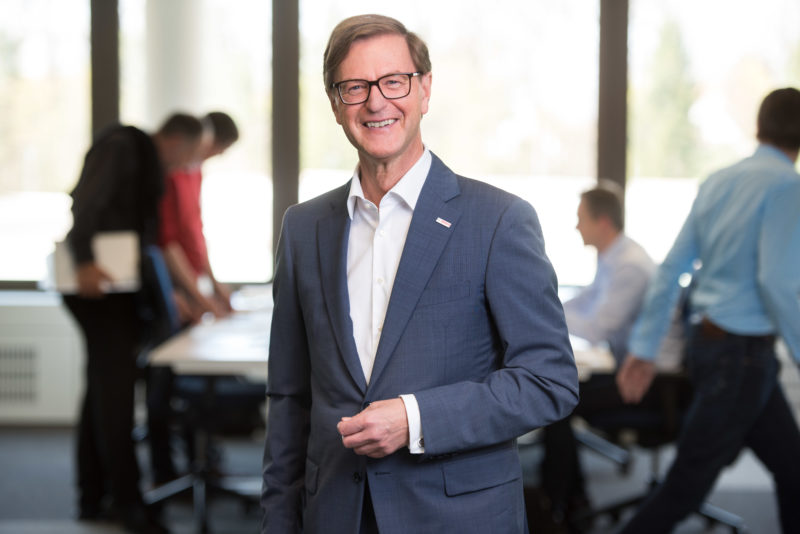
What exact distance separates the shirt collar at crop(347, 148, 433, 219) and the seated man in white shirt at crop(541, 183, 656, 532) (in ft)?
7.71

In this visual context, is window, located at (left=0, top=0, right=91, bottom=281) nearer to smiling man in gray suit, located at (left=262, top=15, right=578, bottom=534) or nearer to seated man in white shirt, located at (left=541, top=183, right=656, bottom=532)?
seated man in white shirt, located at (left=541, top=183, right=656, bottom=532)

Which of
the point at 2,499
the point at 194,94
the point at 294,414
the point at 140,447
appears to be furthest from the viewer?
the point at 194,94

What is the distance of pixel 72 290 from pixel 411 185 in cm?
244

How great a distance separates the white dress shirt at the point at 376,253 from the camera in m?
1.45

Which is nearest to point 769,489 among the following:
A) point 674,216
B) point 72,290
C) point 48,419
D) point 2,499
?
point 674,216

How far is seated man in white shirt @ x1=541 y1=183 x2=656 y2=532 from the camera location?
12.1ft

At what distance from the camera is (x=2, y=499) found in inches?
164

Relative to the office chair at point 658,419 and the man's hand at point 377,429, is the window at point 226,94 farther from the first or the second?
the man's hand at point 377,429

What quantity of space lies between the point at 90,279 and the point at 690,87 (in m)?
3.78

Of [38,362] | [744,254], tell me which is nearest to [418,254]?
[744,254]

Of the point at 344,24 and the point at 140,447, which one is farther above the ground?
the point at 344,24

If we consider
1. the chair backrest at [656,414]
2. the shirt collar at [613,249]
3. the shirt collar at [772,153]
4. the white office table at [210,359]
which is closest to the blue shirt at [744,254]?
the shirt collar at [772,153]

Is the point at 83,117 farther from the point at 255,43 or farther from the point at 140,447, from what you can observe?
the point at 140,447

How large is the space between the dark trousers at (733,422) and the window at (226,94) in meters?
Answer: 3.43
